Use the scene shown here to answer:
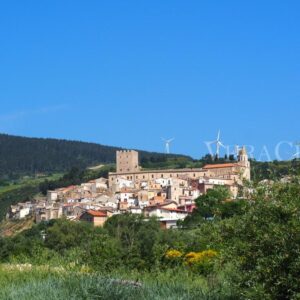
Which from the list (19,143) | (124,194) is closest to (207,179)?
(124,194)

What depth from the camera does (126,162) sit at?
119 metres

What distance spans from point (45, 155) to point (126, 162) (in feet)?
229

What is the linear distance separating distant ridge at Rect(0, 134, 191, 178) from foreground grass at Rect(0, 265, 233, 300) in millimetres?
164651

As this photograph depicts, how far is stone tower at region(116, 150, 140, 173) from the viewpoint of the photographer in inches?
4665

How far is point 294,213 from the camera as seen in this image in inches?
249

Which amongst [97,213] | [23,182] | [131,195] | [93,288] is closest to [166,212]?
[97,213]

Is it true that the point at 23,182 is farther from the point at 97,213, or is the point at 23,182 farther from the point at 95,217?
the point at 95,217

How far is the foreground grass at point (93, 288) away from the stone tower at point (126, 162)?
109m

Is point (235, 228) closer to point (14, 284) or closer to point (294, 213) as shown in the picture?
point (294, 213)

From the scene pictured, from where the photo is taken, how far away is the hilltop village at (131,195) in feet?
288

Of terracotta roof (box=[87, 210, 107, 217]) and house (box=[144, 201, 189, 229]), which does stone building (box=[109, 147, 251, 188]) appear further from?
terracotta roof (box=[87, 210, 107, 217])

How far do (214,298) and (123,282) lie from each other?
3.36 feet

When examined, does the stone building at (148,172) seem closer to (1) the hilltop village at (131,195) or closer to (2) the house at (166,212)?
(1) the hilltop village at (131,195)

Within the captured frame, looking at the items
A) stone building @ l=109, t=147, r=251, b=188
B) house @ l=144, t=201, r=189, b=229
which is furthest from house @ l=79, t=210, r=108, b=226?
stone building @ l=109, t=147, r=251, b=188
